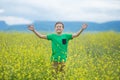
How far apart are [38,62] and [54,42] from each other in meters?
0.42

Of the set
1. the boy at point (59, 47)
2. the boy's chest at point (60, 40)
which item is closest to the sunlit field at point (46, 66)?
the boy at point (59, 47)

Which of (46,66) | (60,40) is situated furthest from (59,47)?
(46,66)

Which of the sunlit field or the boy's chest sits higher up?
the boy's chest

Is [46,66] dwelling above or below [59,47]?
below

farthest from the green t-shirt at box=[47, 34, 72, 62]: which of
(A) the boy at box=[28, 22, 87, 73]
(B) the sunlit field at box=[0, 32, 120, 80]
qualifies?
(B) the sunlit field at box=[0, 32, 120, 80]

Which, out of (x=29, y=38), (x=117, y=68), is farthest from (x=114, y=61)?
(x=29, y=38)

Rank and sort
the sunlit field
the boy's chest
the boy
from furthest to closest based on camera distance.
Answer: the boy's chest < the boy < the sunlit field

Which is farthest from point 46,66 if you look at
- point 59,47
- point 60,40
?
point 60,40

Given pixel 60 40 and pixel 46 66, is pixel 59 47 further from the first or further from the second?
pixel 46 66

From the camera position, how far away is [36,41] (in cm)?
871

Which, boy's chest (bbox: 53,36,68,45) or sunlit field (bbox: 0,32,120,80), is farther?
boy's chest (bbox: 53,36,68,45)

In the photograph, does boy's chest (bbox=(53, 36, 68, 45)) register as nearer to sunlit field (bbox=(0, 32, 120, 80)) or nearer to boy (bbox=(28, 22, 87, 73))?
boy (bbox=(28, 22, 87, 73))

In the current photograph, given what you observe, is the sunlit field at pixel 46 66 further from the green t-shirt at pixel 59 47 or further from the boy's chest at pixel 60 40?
the boy's chest at pixel 60 40

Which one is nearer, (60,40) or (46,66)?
(46,66)
